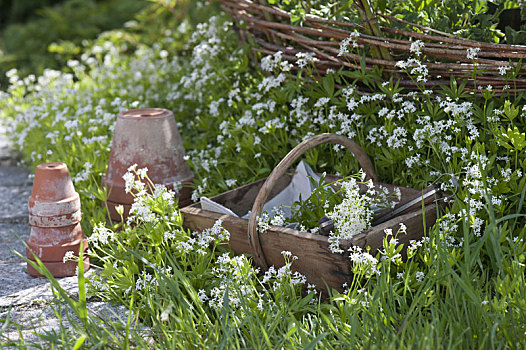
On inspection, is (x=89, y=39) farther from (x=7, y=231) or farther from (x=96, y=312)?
(x=96, y=312)

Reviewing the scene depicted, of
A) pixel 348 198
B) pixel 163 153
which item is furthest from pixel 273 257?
pixel 163 153

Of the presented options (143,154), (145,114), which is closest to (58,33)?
(145,114)

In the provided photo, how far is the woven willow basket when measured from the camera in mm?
2334

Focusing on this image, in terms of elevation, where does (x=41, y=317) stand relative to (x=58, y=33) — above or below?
above

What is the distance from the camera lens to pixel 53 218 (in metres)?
2.34

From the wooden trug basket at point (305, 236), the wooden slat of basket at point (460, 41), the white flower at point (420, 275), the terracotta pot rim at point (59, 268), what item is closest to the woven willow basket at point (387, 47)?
the wooden slat of basket at point (460, 41)

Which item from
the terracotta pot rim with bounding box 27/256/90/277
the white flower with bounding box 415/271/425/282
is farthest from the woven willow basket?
the terracotta pot rim with bounding box 27/256/90/277

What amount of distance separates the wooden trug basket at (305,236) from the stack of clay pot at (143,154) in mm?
372

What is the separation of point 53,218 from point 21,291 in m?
0.29

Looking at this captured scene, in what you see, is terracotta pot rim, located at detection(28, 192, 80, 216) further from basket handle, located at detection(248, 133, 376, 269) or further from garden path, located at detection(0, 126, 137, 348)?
basket handle, located at detection(248, 133, 376, 269)

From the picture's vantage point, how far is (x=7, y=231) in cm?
290

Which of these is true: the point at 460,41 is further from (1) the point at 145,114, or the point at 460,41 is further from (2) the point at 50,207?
(2) the point at 50,207

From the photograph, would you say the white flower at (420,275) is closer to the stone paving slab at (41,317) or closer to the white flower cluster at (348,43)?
the stone paving slab at (41,317)

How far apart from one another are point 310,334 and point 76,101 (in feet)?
10.1
